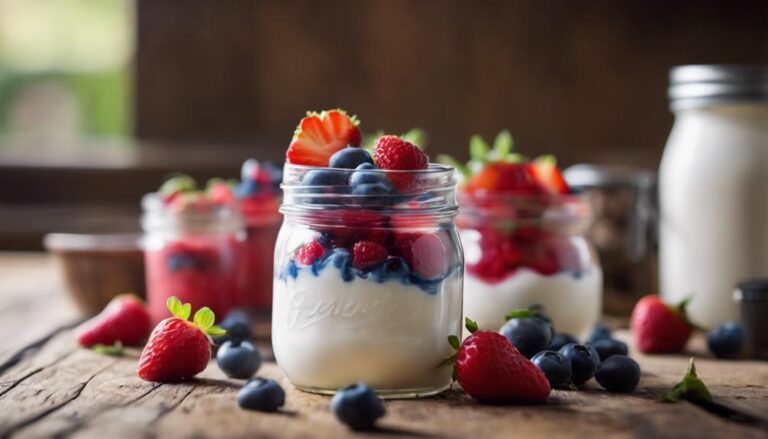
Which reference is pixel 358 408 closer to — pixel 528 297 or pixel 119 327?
pixel 528 297

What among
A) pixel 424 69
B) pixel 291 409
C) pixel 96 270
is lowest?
pixel 291 409

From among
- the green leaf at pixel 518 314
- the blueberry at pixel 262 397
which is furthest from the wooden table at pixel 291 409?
the green leaf at pixel 518 314

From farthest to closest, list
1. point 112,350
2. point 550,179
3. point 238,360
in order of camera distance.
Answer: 1. point 550,179
2. point 112,350
3. point 238,360

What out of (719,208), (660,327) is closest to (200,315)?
(660,327)

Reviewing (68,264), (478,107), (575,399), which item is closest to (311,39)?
(478,107)

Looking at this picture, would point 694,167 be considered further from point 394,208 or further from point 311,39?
point 311,39

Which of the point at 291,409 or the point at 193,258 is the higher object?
the point at 193,258
